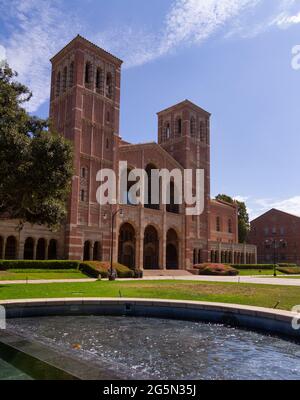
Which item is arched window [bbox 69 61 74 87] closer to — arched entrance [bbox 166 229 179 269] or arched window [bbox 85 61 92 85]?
arched window [bbox 85 61 92 85]

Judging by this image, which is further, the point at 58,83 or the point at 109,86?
the point at 109,86

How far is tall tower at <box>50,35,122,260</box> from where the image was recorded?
129 ft

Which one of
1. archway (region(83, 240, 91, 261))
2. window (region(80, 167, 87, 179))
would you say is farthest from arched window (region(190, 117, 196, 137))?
archway (region(83, 240, 91, 261))

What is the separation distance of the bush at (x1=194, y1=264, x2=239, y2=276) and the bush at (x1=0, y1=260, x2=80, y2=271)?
761 inches

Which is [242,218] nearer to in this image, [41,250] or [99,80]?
[99,80]

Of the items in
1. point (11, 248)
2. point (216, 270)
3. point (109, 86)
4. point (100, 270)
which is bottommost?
point (216, 270)

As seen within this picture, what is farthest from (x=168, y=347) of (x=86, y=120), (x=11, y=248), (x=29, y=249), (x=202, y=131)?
(x=202, y=131)

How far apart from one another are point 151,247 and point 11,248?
19932 millimetres

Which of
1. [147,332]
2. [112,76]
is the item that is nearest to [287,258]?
[112,76]

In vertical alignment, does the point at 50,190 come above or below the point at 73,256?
above

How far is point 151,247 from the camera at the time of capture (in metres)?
50.2
